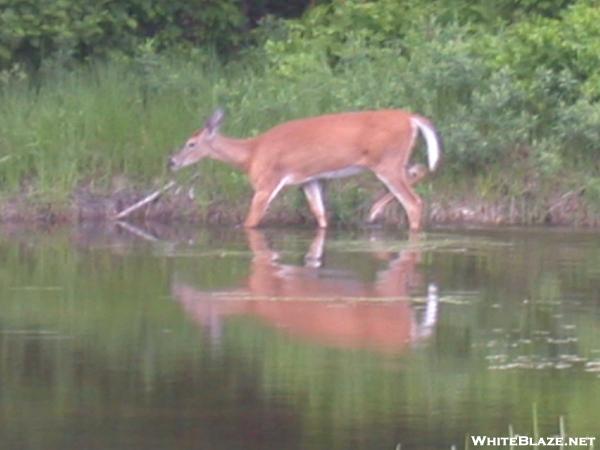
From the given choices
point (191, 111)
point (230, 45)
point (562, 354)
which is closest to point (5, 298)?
point (562, 354)

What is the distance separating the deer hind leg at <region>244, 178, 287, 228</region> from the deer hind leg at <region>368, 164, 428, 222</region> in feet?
2.72

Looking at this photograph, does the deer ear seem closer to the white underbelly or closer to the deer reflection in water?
the white underbelly

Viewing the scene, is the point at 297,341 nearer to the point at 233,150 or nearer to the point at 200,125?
the point at 233,150

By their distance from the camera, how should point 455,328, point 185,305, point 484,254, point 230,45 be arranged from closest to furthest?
point 455,328 < point 185,305 < point 484,254 < point 230,45

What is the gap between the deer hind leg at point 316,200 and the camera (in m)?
18.1

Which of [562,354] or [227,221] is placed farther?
[227,221]

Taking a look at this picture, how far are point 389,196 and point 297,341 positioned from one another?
6365mm

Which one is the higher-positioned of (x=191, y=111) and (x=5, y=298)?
(x=191, y=111)

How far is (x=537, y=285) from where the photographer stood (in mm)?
14266

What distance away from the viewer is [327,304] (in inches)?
523

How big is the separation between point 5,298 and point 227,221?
17.1ft

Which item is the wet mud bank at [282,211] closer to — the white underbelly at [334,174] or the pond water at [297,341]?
the white underbelly at [334,174]

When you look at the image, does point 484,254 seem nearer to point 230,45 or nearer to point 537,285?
point 537,285

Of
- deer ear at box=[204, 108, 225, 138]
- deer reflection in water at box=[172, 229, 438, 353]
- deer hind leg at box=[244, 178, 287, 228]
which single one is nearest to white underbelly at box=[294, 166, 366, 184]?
deer hind leg at box=[244, 178, 287, 228]
